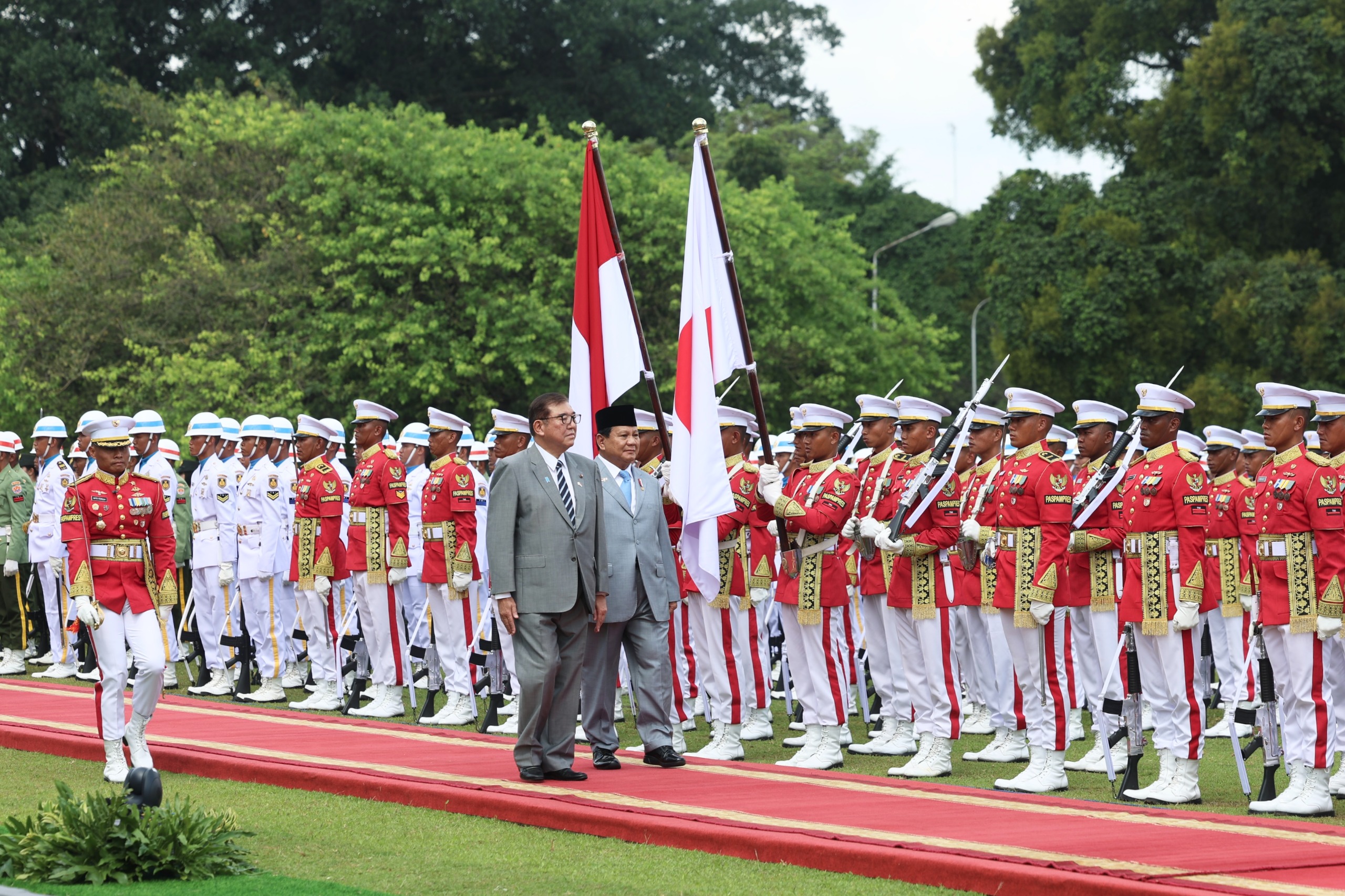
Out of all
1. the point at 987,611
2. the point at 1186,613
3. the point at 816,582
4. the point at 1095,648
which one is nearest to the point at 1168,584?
the point at 1186,613

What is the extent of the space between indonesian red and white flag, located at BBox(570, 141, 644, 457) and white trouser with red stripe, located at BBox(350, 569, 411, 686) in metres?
3.38

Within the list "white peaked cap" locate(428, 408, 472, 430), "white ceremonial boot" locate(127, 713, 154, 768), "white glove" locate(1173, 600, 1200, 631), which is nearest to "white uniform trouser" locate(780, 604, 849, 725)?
"white glove" locate(1173, 600, 1200, 631)

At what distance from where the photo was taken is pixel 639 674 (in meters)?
10.2

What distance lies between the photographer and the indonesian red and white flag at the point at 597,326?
35.9 ft

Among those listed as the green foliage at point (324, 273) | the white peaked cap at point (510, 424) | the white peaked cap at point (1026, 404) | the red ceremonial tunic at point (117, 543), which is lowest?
the red ceremonial tunic at point (117, 543)

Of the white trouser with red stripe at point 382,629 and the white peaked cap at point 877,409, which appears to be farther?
the white trouser with red stripe at point 382,629

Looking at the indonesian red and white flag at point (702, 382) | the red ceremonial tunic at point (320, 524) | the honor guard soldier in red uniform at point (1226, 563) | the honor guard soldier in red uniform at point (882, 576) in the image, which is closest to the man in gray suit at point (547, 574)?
the indonesian red and white flag at point (702, 382)

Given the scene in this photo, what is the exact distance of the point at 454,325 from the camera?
30203mm

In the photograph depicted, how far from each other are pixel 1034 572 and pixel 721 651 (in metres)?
2.54

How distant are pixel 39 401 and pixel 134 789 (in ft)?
80.7

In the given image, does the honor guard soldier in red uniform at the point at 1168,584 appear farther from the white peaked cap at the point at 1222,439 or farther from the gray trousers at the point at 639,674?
the white peaked cap at the point at 1222,439

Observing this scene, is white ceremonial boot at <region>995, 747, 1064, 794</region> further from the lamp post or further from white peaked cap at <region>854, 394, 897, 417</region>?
the lamp post

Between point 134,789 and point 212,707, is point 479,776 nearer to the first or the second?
point 134,789

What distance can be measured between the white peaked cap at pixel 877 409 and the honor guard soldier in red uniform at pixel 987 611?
54 cm
